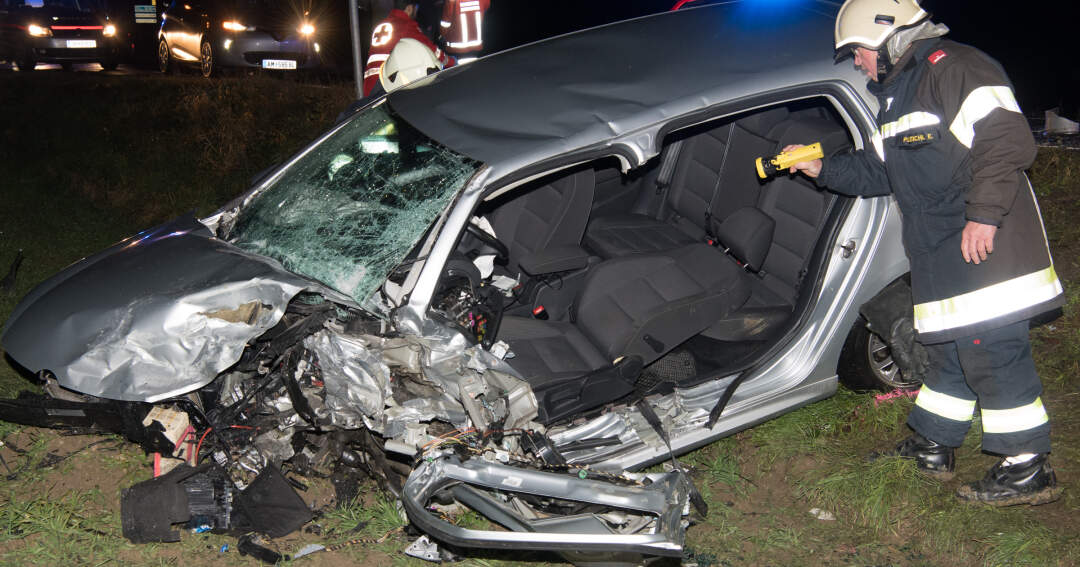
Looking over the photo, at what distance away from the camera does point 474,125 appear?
11.2 ft

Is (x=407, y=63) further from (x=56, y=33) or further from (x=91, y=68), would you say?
(x=91, y=68)

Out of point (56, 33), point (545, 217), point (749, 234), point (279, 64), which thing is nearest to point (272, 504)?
point (545, 217)

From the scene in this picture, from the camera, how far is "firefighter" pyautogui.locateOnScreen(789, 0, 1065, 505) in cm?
304

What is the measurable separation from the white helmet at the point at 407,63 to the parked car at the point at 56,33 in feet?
26.5

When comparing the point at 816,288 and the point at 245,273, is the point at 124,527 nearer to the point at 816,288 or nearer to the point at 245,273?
the point at 245,273

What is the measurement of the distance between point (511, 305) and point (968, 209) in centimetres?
209

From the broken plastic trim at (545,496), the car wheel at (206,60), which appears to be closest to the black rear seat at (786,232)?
the broken plastic trim at (545,496)

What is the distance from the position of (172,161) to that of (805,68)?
21.5 feet

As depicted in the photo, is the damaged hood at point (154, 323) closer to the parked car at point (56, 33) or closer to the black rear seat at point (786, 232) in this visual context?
the black rear seat at point (786, 232)

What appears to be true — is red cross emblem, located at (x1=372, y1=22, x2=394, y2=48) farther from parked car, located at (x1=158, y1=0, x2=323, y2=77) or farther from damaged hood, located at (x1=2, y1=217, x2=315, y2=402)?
parked car, located at (x1=158, y1=0, x2=323, y2=77)

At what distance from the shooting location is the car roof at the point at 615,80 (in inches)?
128

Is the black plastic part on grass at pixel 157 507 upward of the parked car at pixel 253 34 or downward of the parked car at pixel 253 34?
downward

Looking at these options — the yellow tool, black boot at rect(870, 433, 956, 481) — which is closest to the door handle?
the yellow tool

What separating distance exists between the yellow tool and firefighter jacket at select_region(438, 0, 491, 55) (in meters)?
3.16
